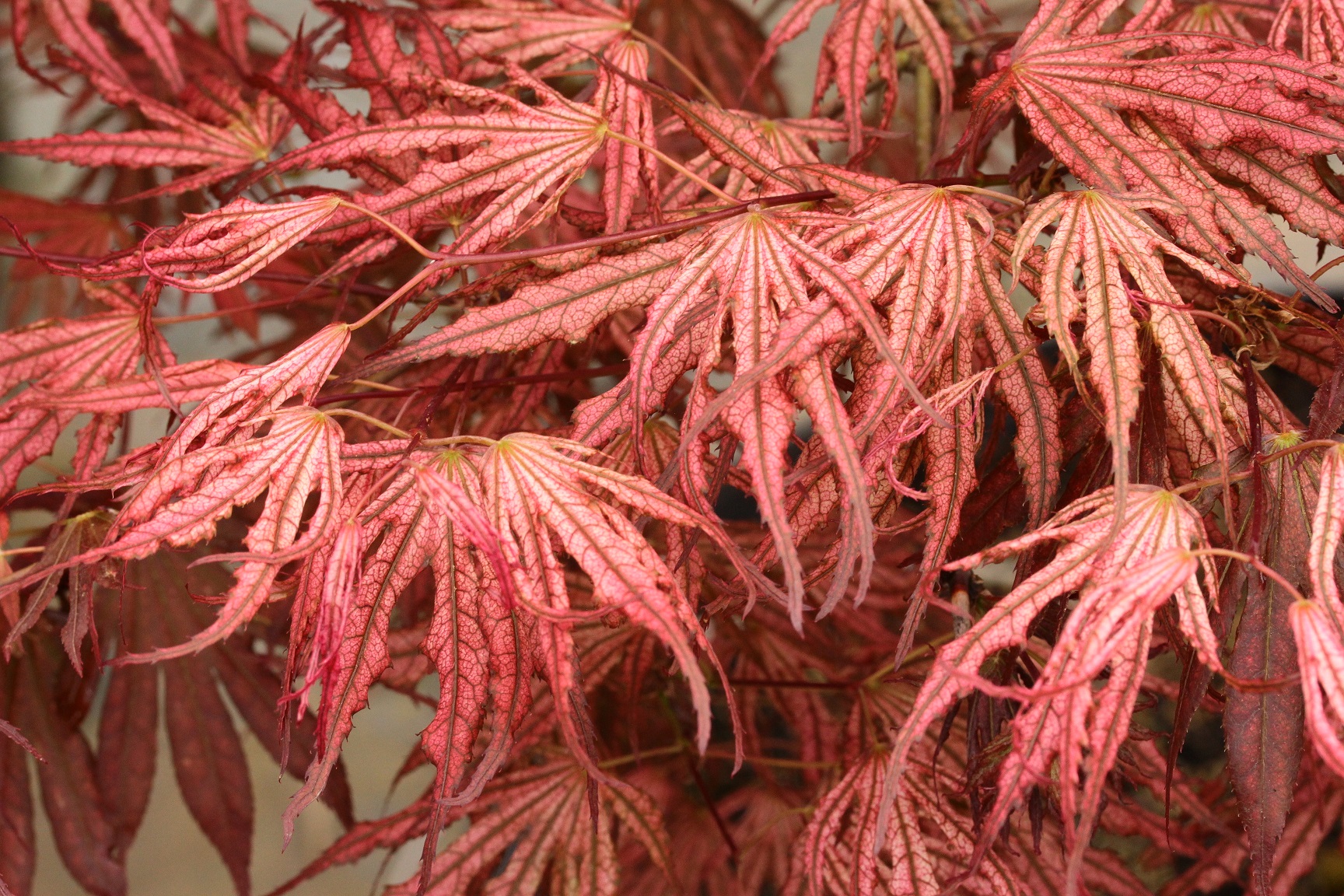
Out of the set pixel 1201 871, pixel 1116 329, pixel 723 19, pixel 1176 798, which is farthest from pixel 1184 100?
pixel 723 19

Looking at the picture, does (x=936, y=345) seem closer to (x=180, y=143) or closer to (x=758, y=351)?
(x=758, y=351)

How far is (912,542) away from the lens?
1072mm

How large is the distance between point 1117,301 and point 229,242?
42cm

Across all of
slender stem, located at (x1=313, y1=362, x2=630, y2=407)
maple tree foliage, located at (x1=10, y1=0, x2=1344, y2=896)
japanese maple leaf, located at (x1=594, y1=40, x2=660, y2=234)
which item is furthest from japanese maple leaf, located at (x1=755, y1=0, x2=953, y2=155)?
slender stem, located at (x1=313, y1=362, x2=630, y2=407)

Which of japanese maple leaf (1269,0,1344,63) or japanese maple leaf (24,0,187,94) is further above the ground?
japanese maple leaf (24,0,187,94)

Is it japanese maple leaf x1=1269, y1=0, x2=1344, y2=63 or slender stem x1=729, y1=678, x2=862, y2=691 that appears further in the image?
slender stem x1=729, y1=678, x2=862, y2=691

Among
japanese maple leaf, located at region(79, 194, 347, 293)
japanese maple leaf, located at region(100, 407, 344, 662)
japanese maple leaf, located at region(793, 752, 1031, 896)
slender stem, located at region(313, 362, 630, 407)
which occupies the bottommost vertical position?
japanese maple leaf, located at region(793, 752, 1031, 896)

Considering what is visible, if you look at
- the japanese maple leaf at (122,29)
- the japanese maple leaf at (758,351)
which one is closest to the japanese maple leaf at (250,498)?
the japanese maple leaf at (758,351)

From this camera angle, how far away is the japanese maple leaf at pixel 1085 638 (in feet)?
1.23

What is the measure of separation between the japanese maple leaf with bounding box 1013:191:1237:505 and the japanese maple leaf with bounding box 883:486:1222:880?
0.03m

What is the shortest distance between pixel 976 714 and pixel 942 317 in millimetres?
235

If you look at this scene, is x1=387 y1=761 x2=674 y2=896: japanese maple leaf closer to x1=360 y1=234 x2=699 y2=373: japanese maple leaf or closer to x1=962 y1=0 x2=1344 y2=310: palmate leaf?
x1=360 y1=234 x2=699 y2=373: japanese maple leaf

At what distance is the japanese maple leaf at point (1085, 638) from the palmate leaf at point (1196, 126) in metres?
0.15

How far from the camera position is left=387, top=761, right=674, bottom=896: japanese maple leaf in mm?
706
